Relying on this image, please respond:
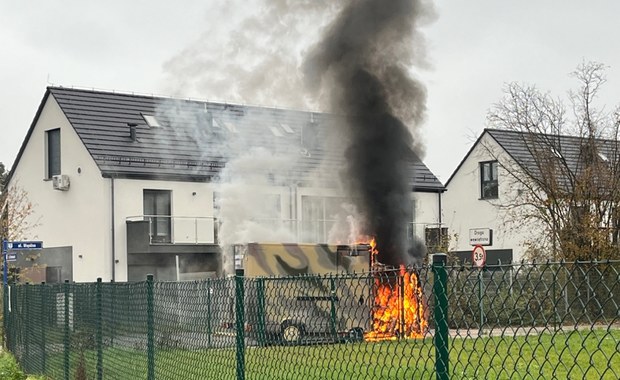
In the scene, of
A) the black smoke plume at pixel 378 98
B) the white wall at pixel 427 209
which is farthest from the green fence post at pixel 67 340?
the white wall at pixel 427 209

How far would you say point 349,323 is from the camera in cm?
525

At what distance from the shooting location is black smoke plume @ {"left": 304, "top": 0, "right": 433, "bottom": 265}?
24188mm

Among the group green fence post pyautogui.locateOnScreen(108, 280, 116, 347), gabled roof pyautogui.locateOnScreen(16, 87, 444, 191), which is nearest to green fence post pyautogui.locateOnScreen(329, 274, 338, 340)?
green fence post pyautogui.locateOnScreen(108, 280, 116, 347)

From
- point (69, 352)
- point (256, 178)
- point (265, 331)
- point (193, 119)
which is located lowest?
point (69, 352)

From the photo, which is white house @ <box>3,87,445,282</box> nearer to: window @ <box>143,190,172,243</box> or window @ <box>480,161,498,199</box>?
window @ <box>143,190,172,243</box>

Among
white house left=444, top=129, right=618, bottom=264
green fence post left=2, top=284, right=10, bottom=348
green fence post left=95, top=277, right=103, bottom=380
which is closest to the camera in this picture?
green fence post left=95, top=277, right=103, bottom=380

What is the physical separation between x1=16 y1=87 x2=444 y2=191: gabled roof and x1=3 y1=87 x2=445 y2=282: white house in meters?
0.04

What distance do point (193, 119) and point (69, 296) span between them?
73.6 ft

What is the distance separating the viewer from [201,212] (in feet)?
114

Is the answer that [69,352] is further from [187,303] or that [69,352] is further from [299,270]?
[299,270]

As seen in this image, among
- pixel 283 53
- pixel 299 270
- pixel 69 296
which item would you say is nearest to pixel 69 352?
pixel 69 296

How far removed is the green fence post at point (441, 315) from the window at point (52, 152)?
34.1 meters

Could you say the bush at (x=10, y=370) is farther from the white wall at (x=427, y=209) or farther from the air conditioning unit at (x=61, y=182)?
the white wall at (x=427, y=209)

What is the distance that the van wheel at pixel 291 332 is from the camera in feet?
18.4
